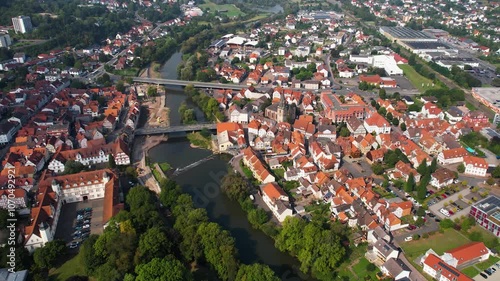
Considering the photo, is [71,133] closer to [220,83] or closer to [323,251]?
[220,83]

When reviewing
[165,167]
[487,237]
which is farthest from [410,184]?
[165,167]

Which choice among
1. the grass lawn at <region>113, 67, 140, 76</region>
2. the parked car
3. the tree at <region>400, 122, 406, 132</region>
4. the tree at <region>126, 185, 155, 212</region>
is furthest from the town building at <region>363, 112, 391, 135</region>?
the grass lawn at <region>113, 67, 140, 76</region>

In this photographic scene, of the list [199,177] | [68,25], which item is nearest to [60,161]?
[199,177]

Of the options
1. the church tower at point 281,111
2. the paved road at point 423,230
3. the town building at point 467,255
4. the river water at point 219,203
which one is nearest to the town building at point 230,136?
the river water at point 219,203

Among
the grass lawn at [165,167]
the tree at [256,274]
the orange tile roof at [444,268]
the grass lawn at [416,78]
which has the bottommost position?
the grass lawn at [165,167]

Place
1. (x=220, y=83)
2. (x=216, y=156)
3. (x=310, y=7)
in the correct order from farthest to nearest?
1. (x=310, y=7)
2. (x=220, y=83)
3. (x=216, y=156)

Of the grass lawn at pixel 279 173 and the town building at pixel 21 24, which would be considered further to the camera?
the town building at pixel 21 24

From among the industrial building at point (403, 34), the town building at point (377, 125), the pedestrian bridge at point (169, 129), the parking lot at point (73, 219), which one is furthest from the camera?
the industrial building at point (403, 34)

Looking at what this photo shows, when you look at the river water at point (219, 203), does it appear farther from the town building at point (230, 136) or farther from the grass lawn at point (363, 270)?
the grass lawn at point (363, 270)
